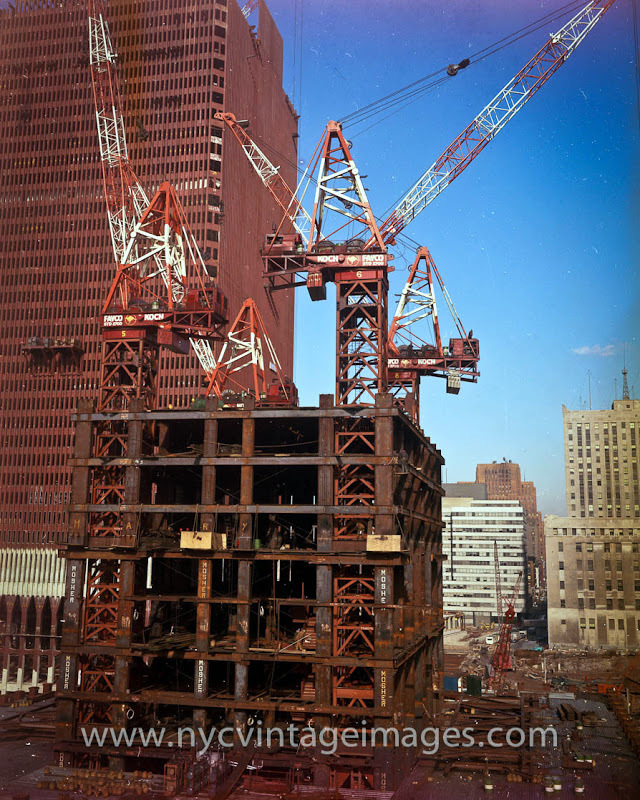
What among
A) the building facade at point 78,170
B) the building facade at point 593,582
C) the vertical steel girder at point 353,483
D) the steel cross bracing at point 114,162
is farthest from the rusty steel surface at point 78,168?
the vertical steel girder at point 353,483

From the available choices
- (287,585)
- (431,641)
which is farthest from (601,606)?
(287,585)

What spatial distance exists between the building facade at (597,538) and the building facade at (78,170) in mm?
85119

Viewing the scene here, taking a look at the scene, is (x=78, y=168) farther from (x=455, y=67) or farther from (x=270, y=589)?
(x=270, y=589)

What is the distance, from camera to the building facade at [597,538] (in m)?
162

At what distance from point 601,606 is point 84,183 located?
5144 inches

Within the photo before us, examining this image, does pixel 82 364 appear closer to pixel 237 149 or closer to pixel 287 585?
pixel 237 149

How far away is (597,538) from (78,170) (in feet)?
417

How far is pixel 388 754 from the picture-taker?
1839 inches

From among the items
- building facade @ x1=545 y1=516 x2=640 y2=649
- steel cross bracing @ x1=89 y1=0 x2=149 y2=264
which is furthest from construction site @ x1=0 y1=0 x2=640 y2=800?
building facade @ x1=545 y1=516 x2=640 y2=649

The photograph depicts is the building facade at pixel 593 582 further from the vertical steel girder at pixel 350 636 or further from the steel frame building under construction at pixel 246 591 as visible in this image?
the vertical steel girder at pixel 350 636

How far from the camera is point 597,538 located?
17000cm

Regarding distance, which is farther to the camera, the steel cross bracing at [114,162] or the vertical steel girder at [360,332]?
the steel cross bracing at [114,162]

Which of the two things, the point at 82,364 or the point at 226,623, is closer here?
the point at 226,623

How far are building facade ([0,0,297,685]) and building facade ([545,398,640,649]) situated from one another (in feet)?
279
